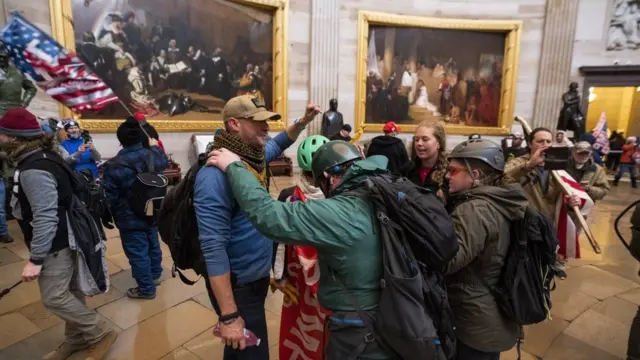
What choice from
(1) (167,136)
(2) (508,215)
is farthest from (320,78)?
(2) (508,215)

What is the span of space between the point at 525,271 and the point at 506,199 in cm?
37

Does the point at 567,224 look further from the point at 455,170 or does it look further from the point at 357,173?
the point at 357,173

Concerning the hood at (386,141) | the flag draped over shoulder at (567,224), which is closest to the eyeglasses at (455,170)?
the hood at (386,141)

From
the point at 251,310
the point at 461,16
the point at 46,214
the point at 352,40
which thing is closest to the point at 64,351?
the point at 46,214

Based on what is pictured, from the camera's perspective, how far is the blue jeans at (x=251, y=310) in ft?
5.95

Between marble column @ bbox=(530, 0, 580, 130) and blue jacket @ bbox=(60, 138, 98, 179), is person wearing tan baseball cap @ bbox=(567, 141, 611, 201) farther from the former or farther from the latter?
marble column @ bbox=(530, 0, 580, 130)

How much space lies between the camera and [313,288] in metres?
2.06

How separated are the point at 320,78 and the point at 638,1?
9.55 meters

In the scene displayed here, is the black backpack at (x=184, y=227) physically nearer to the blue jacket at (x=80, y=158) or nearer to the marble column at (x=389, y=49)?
the blue jacket at (x=80, y=158)

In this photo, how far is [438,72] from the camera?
37.6 ft

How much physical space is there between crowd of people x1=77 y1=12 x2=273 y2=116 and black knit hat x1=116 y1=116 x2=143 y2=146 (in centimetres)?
517

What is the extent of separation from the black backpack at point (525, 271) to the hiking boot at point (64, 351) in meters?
2.88

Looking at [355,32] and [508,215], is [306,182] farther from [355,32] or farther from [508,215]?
[355,32]

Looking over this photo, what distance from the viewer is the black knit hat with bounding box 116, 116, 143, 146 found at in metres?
3.36
